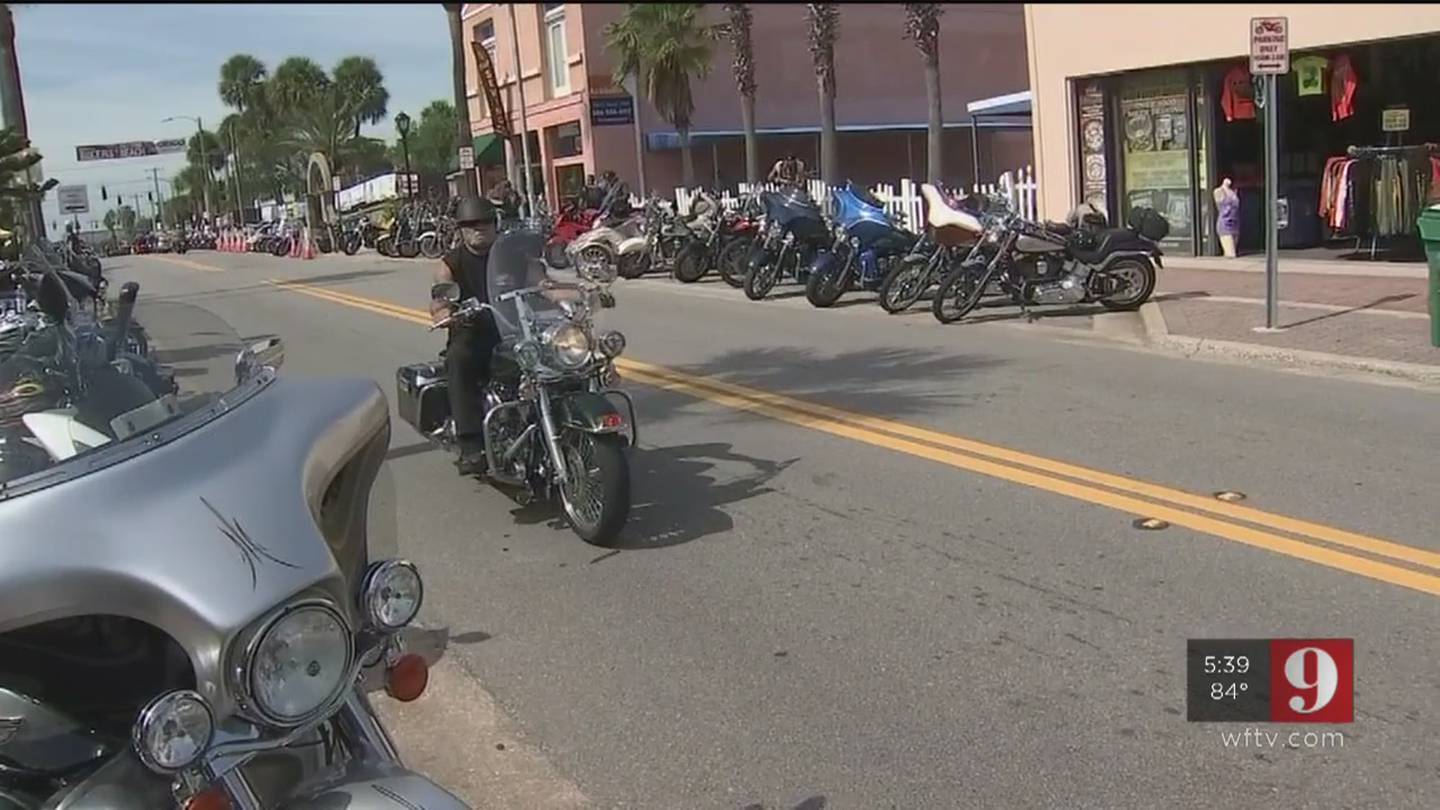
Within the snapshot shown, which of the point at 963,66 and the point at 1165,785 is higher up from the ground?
the point at 963,66

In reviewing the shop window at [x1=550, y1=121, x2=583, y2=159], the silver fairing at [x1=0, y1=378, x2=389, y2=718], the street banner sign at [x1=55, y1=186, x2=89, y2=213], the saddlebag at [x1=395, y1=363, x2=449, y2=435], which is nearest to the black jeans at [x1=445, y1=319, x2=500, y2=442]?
the saddlebag at [x1=395, y1=363, x2=449, y2=435]

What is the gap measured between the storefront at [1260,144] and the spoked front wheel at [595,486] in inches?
518

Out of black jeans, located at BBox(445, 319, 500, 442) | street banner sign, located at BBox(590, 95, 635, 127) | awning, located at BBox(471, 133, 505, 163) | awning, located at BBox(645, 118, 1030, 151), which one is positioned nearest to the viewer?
black jeans, located at BBox(445, 319, 500, 442)

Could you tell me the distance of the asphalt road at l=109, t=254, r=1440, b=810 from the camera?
13.3ft

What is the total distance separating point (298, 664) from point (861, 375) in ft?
29.2

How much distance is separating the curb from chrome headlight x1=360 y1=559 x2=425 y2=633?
884 centimetres

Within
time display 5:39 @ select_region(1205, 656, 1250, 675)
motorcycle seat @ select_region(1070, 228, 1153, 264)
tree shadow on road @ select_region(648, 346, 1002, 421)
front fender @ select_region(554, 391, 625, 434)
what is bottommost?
time display 5:39 @ select_region(1205, 656, 1250, 675)

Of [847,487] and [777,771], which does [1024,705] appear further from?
[847,487]

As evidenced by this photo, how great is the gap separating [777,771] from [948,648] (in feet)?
3.67

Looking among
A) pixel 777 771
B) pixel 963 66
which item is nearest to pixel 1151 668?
pixel 777 771

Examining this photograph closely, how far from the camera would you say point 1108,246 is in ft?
45.1

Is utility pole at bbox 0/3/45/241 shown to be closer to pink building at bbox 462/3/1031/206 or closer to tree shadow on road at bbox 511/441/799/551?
pink building at bbox 462/3/1031/206

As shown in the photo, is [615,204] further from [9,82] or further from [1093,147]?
[9,82]

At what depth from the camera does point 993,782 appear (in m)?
3.92
